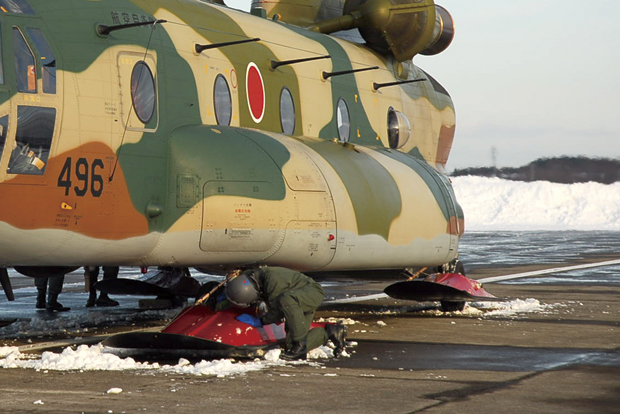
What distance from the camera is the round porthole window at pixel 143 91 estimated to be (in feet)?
35.3

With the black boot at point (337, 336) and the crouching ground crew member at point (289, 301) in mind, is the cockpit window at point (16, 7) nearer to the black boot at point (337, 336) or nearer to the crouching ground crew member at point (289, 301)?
the crouching ground crew member at point (289, 301)

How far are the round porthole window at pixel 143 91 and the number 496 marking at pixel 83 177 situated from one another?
864 mm

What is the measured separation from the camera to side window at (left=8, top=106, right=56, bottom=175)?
9.52 meters

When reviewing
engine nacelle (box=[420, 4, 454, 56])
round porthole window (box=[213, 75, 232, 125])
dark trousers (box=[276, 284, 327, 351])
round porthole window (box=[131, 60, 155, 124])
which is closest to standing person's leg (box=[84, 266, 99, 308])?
round porthole window (box=[213, 75, 232, 125])

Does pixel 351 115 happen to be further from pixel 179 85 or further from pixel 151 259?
pixel 151 259

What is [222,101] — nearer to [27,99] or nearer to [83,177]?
[83,177]

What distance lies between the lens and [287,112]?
13359mm

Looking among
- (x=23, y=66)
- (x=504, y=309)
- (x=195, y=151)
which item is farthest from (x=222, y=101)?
(x=504, y=309)

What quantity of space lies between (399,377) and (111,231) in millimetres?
3505

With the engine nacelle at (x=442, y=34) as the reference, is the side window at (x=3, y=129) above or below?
below

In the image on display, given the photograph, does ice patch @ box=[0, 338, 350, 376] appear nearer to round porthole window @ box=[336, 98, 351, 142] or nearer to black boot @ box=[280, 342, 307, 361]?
black boot @ box=[280, 342, 307, 361]

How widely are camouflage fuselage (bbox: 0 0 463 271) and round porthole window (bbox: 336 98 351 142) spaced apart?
0.30 ft

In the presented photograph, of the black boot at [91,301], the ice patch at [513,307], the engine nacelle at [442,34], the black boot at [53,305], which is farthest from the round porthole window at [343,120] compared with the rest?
the black boot at [53,305]

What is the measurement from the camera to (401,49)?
52.7 ft
